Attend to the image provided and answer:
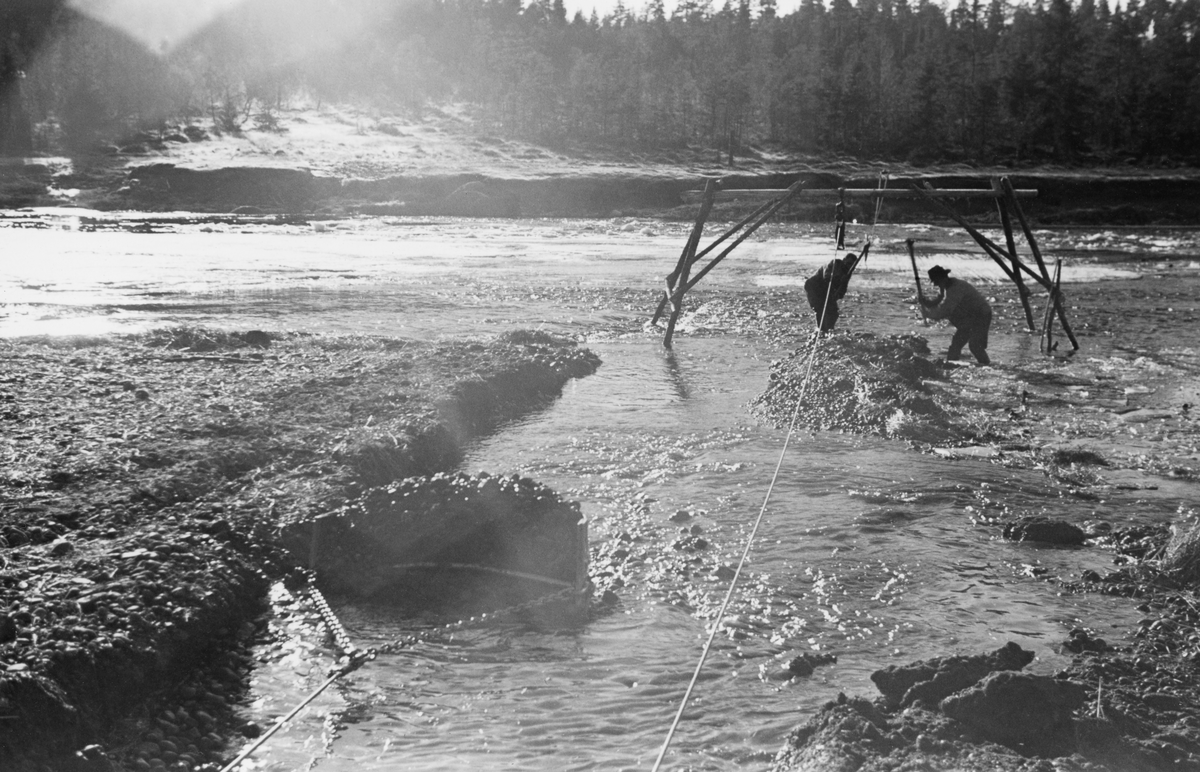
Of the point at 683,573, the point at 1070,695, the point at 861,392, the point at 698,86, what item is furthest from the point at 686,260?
the point at 698,86

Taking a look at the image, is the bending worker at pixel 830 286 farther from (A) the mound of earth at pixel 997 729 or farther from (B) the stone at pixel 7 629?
(B) the stone at pixel 7 629

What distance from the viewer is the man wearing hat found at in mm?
12602

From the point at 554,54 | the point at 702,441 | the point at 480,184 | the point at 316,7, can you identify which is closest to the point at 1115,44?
the point at 554,54

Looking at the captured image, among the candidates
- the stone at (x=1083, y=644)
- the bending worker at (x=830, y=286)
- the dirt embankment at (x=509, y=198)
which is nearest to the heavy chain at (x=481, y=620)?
the stone at (x=1083, y=644)

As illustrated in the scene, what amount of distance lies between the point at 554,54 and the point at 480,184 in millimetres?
64033

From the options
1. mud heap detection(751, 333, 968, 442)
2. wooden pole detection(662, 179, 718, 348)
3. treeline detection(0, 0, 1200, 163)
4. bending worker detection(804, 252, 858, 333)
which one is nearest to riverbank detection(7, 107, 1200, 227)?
treeline detection(0, 0, 1200, 163)

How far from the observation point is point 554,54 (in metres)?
110

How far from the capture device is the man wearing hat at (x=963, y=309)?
12602mm

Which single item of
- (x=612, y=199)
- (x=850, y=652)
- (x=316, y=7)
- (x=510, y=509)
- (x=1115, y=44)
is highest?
(x=316, y=7)

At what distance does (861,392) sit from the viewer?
980cm

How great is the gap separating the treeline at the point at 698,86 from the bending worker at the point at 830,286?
2368 inches

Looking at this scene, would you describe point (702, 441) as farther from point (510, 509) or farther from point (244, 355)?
point (244, 355)

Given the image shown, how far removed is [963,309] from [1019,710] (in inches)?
370

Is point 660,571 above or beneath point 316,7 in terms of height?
beneath
